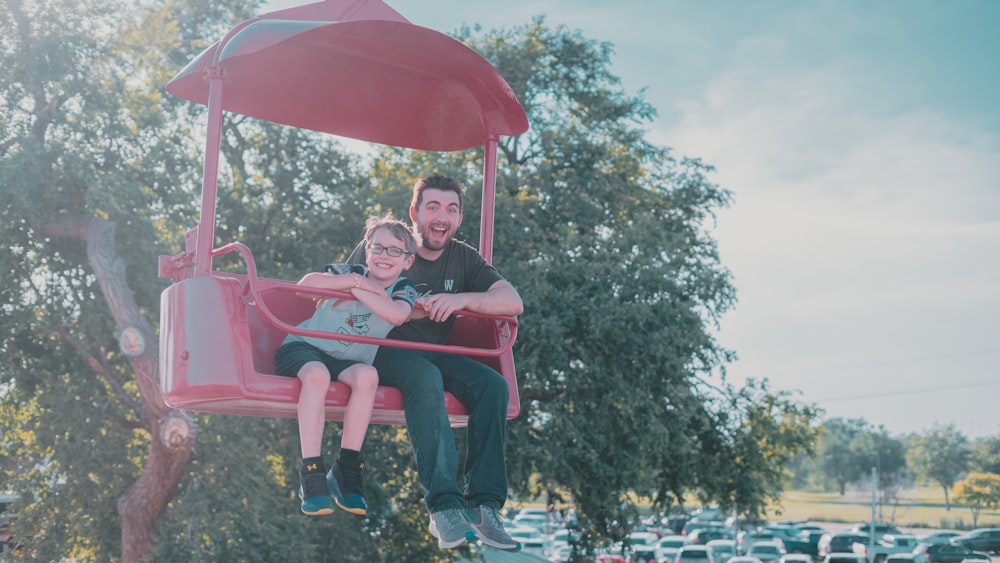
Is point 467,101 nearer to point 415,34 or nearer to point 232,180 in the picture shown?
point 415,34

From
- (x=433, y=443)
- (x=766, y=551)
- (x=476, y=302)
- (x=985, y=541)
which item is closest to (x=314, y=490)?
(x=433, y=443)

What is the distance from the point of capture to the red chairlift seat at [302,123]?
4176mm

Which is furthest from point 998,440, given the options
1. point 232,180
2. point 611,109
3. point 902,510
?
point 232,180

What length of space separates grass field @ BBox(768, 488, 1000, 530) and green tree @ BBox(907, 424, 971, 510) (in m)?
2.11

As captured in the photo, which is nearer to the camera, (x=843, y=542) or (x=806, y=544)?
(x=843, y=542)

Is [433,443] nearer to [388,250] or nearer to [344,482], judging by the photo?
[344,482]

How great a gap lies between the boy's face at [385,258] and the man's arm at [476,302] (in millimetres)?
167

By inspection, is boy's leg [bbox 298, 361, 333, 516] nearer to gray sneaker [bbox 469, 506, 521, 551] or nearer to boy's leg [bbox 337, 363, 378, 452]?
boy's leg [bbox 337, 363, 378, 452]

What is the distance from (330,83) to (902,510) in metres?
78.4

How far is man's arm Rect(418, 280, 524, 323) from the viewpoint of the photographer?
14.2ft

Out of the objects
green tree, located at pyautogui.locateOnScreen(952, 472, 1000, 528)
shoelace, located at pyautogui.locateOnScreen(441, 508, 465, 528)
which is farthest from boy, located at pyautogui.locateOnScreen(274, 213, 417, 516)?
green tree, located at pyautogui.locateOnScreen(952, 472, 1000, 528)

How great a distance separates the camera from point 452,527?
13.6ft

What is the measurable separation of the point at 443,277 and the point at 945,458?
8126cm

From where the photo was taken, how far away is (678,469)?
1742cm
